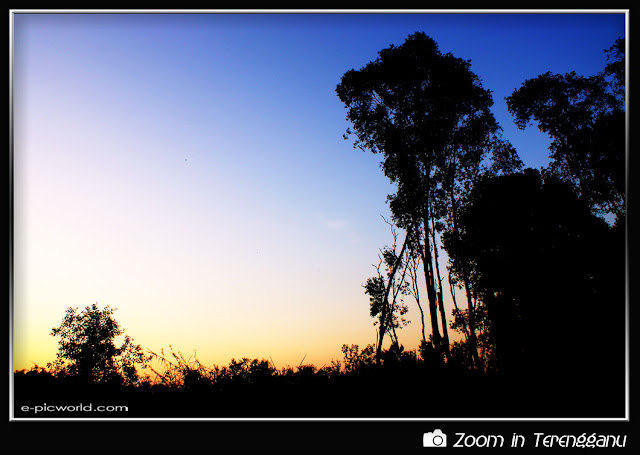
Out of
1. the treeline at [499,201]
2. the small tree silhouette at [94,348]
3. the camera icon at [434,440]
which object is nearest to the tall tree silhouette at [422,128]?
the treeline at [499,201]

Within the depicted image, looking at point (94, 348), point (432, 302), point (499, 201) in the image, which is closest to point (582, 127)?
point (499, 201)

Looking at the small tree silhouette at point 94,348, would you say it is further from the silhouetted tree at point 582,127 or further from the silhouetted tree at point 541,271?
the silhouetted tree at point 582,127

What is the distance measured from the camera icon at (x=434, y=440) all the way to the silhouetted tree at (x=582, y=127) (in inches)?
548

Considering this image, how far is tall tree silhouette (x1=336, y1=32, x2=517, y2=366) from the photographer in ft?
61.5

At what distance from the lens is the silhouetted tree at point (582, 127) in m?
17.6

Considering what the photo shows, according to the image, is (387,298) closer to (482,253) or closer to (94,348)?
(482,253)

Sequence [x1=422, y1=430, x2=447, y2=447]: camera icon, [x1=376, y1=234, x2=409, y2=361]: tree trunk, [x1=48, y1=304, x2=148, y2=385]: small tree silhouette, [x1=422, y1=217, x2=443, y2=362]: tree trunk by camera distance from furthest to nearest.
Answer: [x1=48, y1=304, x2=148, y2=385]: small tree silhouette
[x1=376, y1=234, x2=409, y2=361]: tree trunk
[x1=422, y1=217, x2=443, y2=362]: tree trunk
[x1=422, y1=430, x2=447, y2=447]: camera icon

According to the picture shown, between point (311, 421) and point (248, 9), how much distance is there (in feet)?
28.4

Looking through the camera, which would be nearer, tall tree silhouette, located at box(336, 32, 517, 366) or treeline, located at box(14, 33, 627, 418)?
treeline, located at box(14, 33, 627, 418)

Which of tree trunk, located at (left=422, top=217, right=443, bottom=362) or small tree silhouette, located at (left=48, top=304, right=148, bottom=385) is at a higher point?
tree trunk, located at (left=422, top=217, right=443, bottom=362)

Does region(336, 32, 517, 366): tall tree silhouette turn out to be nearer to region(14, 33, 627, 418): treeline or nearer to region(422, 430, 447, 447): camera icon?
region(14, 33, 627, 418): treeline

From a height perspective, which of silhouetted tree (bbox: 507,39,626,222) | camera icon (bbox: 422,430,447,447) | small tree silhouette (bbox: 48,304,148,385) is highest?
silhouetted tree (bbox: 507,39,626,222)

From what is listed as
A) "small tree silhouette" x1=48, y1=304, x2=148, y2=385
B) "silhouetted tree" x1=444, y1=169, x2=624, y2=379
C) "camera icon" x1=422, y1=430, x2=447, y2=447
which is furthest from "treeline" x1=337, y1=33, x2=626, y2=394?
"small tree silhouette" x1=48, y1=304, x2=148, y2=385

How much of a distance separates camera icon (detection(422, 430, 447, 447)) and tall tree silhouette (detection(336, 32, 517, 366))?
10.3 metres
